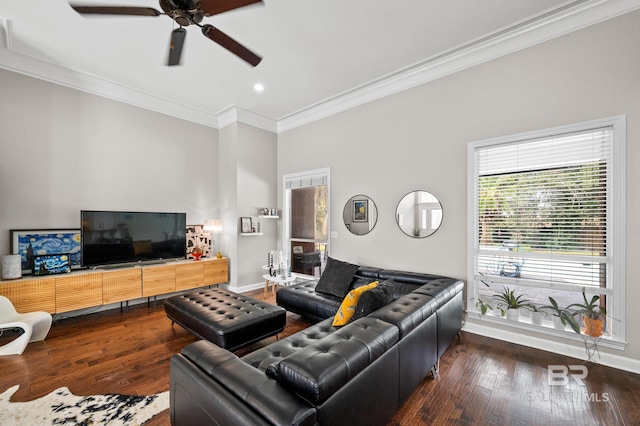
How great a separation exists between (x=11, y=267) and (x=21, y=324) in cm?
98

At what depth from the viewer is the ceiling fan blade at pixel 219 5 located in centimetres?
199

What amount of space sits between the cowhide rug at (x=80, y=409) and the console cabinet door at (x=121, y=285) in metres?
1.74

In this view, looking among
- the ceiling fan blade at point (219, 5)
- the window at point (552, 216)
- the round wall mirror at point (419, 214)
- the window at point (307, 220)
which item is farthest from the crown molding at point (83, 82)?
the window at point (552, 216)

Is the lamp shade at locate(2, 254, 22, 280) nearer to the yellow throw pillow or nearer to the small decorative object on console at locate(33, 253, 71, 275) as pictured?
the small decorative object on console at locate(33, 253, 71, 275)

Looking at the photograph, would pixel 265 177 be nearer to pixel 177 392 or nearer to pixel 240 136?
pixel 240 136

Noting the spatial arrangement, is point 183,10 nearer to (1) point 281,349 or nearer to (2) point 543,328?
(1) point 281,349

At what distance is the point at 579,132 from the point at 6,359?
6.17 meters

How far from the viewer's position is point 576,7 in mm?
2664

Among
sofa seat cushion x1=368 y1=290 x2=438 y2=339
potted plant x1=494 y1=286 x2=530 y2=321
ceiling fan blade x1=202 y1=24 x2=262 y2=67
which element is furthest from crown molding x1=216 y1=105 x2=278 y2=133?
potted plant x1=494 y1=286 x2=530 y2=321

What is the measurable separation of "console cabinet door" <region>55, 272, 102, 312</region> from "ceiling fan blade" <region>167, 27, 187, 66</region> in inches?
120

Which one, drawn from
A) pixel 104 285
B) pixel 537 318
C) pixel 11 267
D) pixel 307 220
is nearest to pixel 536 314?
pixel 537 318

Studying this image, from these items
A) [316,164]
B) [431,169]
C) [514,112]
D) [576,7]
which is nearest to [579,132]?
[514,112]

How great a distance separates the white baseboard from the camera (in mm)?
2512

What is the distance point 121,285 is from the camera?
4.00 m
